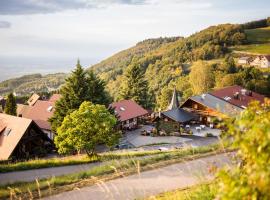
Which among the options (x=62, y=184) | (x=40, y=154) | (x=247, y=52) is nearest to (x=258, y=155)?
(x=62, y=184)

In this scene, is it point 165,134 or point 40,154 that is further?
point 165,134

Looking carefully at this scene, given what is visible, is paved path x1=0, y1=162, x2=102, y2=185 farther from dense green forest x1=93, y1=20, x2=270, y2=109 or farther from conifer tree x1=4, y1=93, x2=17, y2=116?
dense green forest x1=93, y1=20, x2=270, y2=109

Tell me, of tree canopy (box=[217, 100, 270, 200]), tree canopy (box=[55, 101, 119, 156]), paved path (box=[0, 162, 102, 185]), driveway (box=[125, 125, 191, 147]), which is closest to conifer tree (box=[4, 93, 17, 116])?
driveway (box=[125, 125, 191, 147])

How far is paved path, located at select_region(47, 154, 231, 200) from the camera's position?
10062 mm

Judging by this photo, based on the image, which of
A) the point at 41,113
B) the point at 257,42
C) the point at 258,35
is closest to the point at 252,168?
the point at 41,113

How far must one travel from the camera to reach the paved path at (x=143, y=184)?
33.0 feet

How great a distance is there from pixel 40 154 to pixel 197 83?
48298 millimetres

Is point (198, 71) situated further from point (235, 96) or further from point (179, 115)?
point (179, 115)

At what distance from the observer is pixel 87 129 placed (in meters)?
21.1

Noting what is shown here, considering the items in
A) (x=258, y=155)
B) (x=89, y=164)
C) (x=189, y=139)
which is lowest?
(x=189, y=139)

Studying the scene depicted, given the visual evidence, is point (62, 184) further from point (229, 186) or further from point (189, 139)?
point (189, 139)

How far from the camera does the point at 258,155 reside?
128 inches

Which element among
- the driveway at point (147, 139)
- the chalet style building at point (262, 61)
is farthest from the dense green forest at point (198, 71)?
the driveway at point (147, 139)

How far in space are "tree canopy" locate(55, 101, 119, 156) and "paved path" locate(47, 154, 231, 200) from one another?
9.13 meters
